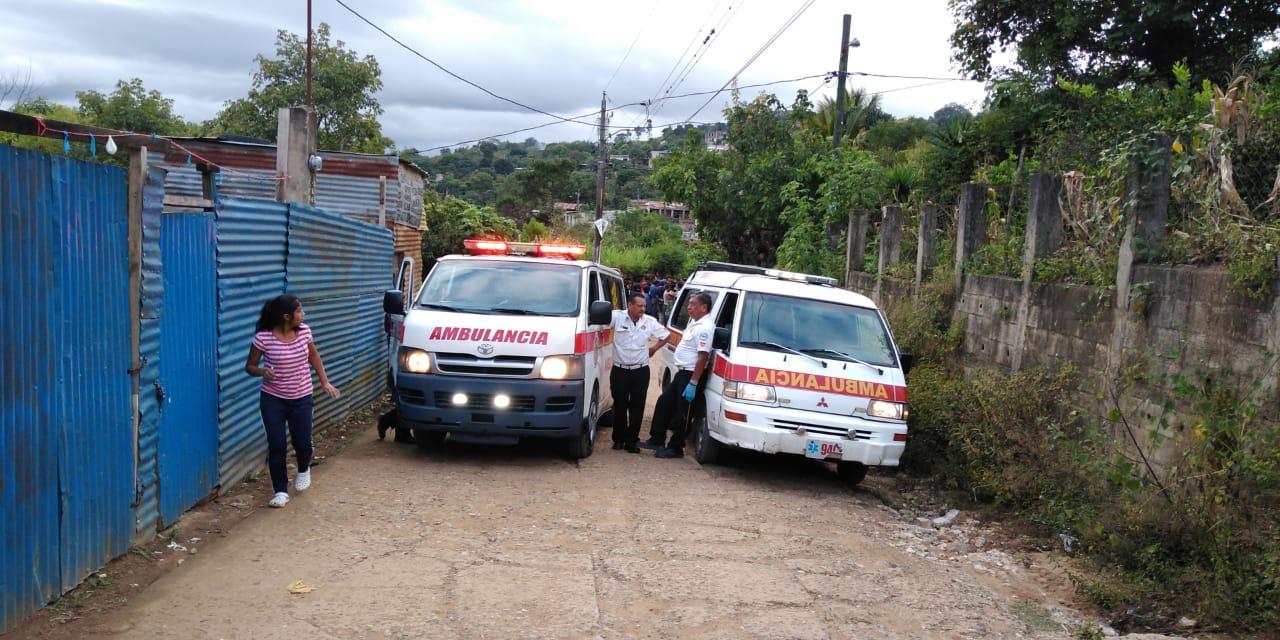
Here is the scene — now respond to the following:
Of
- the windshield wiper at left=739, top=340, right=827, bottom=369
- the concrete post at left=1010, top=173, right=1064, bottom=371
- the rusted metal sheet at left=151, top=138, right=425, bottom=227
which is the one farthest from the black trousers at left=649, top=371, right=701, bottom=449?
the rusted metal sheet at left=151, top=138, right=425, bottom=227

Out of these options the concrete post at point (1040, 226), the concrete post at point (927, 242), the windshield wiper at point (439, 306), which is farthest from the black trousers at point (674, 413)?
the concrete post at point (927, 242)

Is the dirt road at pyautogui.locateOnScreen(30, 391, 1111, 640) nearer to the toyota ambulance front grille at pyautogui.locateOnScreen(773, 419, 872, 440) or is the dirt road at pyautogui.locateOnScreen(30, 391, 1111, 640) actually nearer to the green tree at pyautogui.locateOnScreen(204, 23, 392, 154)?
the toyota ambulance front grille at pyautogui.locateOnScreen(773, 419, 872, 440)

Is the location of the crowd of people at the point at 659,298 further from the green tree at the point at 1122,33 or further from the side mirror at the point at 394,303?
the side mirror at the point at 394,303

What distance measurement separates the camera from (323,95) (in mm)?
36750

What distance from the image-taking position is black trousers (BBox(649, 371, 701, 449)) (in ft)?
32.0

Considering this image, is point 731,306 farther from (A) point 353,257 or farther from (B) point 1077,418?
(A) point 353,257

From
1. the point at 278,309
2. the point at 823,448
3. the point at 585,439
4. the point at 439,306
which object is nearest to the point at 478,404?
the point at 439,306

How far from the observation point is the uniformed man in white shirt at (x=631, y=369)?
32.5 ft

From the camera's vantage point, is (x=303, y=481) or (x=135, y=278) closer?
(x=135, y=278)

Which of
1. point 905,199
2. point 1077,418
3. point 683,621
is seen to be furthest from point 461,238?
point 683,621

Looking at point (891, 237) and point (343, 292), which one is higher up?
point (891, 237)

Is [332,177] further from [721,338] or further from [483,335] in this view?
[721,338]

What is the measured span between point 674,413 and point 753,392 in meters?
1.85

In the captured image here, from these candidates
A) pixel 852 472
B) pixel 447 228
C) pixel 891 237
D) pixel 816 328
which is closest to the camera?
pixel 852 472
